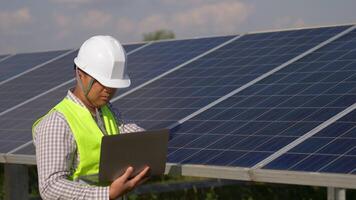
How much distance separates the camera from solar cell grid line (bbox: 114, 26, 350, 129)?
10.1m

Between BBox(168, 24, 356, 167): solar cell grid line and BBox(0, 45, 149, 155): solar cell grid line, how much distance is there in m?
2.39

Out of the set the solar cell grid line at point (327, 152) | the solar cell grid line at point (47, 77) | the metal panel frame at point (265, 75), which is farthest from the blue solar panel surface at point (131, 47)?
the solar cell grid line at point (327, 152)

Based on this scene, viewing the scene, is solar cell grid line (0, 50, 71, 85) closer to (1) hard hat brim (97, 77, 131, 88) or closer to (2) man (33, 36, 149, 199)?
(2) man (33, 36, 149, 199)

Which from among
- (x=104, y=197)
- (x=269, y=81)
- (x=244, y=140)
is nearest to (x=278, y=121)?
(x=244, y=140)

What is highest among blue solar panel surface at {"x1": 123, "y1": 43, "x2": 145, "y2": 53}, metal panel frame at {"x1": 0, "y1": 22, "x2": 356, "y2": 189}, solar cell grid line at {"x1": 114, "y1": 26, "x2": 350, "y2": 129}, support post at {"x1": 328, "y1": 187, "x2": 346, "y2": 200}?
blue solar panel surface at {"x1": 123, "y1": 43, "x2": 145, "y2": 53}

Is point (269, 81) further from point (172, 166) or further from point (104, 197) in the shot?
point (104, 197)

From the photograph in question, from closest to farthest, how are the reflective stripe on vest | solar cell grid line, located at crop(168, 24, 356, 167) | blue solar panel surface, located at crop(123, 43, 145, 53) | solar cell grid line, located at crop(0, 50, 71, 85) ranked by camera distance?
the reflective stripe on vest → solar cell grid line, located at crop(168, 24, 356, 167) → blue solar panel surface, located at crop(123, 43, 145, 53) → solar cell grid line, located at crop(0, 50, 71, 85)

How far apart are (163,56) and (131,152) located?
7.70 meters

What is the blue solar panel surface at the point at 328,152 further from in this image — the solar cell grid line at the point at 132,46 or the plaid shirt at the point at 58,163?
the solar cell grid line at the point at 132,46

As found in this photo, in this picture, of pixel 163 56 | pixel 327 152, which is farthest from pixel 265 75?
pixel 327 152

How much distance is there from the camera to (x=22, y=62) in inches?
650

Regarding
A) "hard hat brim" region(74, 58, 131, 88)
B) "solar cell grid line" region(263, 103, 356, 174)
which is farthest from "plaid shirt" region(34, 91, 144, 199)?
"solar cell grid line" region(263, 103, 356, 174)

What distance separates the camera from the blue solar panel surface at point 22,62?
A: 618 inches

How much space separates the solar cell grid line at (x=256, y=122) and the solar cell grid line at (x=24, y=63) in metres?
6.56
